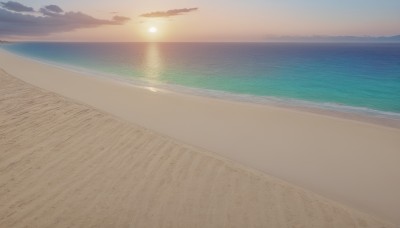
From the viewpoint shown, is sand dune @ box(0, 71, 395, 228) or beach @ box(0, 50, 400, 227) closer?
sand dune @ box(0, 71, 395, 228)

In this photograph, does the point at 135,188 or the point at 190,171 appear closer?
the point at 135,188

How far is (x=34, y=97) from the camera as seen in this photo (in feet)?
58.7

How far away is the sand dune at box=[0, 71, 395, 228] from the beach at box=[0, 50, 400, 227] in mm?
28

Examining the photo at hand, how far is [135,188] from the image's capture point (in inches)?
302

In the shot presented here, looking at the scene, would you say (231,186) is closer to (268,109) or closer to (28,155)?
(28,155)

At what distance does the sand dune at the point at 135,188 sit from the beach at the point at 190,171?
0.03m

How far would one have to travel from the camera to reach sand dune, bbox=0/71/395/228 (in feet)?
21.3

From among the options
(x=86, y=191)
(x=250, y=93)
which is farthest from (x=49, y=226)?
(x=250, y=93)

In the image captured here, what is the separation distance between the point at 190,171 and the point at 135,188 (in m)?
1.72

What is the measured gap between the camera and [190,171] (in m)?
8.67

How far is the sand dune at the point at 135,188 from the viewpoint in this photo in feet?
21.3

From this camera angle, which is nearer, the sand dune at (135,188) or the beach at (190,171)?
the sand dune at (135,188)

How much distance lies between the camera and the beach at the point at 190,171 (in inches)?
262

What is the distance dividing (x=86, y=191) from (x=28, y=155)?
10.9 feet
